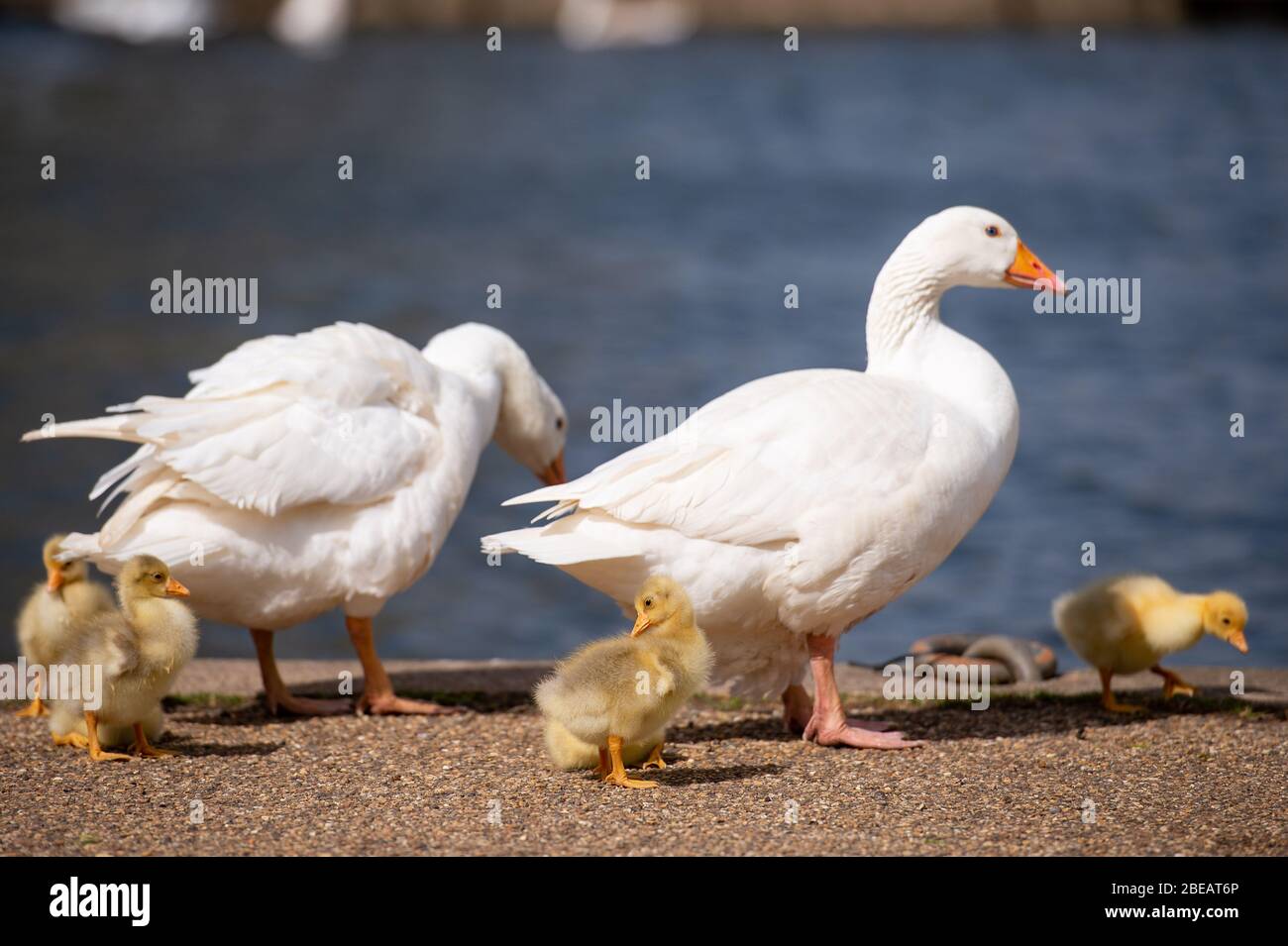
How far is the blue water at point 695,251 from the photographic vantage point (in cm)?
1366

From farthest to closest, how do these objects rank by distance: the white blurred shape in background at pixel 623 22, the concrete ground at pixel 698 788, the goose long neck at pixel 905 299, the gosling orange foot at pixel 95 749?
the white blurred shape in background at pixel 623 22 → the goose long neck at pixel 905 299 → the gosling orange foot at pixel 95 749 → the concrete ground at pixel 698 788

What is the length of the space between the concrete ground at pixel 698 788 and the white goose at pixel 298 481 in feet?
1.92

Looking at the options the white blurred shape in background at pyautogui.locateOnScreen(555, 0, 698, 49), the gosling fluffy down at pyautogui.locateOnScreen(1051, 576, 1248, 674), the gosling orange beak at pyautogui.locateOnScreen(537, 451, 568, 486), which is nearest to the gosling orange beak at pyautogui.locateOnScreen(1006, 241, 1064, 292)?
the gosling fluffy down at pyautogui.locateOnScreen(1051, 576, 1248, 674)

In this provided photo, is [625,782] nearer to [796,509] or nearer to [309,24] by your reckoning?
[796,509]

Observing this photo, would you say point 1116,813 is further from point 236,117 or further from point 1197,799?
point 236,117

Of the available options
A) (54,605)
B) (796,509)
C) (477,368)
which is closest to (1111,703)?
(796,509)

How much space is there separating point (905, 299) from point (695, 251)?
2192cm

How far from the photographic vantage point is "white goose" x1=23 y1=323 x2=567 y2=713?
6.60 metres

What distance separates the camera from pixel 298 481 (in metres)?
6.66

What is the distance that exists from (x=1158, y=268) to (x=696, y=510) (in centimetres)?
2019

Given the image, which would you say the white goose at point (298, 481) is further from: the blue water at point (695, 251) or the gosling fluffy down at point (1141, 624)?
the blue water at point (695, 251)

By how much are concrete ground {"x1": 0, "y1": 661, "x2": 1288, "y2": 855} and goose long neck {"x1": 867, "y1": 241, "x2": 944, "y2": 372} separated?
1704 millimetres

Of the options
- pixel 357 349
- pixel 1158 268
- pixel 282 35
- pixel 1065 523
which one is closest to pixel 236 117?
pixel 282 35

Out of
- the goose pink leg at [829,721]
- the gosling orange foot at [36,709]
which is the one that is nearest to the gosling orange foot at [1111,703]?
the goose pink leg at [829,721]
